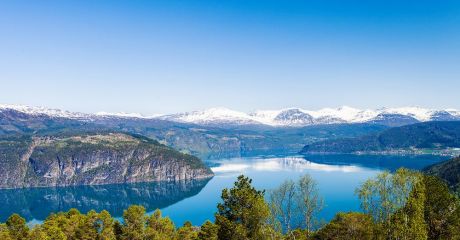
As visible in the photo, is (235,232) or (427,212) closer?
(427,212)

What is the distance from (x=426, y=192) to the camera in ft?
197

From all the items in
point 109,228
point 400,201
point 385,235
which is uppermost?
point 400,201

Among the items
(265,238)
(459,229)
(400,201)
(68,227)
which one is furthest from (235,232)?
(68,227)

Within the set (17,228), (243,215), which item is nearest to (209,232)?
(243,215)

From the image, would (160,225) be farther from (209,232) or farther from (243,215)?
(243,215)

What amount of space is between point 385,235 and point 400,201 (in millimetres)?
5695

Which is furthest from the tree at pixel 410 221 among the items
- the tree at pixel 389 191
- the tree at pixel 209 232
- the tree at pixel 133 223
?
the tree at pixel 133 223

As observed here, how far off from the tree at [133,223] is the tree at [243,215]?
26366 millimetres

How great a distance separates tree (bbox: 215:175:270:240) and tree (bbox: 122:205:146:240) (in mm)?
26366

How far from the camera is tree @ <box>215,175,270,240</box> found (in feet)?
218

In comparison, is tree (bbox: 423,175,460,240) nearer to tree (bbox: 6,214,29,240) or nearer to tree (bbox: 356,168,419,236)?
tree (bbox: 356,168,419,236)

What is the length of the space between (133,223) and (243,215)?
3413 centimetres

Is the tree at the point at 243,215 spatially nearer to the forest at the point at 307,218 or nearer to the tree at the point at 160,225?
the forest at the point at 307,218

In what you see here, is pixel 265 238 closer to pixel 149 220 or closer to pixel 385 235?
pixel 385 235
